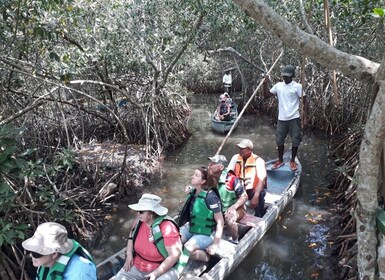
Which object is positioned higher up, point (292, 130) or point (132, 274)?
point (292, 130)

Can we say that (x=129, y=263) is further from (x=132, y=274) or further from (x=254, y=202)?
(x=254, y=202)

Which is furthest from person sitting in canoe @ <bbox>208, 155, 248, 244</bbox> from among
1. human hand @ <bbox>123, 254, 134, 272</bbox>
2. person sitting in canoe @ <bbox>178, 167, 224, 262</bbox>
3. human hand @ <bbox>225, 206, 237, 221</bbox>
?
human hand @ <bbox>123, 254, 134, 272</bbox>

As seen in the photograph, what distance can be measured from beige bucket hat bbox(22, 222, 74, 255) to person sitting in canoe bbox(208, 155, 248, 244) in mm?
2254

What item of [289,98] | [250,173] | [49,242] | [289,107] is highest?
[289,98]

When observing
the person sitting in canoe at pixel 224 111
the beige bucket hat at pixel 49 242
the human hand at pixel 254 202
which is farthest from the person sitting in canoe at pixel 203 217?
the person sitting in canoe at pixel 224 111

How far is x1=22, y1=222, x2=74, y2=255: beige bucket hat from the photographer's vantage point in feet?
8.00

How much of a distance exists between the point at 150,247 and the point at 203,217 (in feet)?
3.01

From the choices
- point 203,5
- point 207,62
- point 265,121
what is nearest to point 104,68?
point 203,5

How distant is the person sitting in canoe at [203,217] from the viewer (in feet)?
13.5

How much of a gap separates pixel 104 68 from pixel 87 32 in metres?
1.06

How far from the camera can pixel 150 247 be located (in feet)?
11.5

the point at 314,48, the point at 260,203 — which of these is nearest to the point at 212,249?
the point at 260,203

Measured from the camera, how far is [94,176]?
6625mm

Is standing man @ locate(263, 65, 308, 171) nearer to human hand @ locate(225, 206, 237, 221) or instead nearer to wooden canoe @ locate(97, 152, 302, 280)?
wooden canoe @ locate(97, 152, 302, 280)
